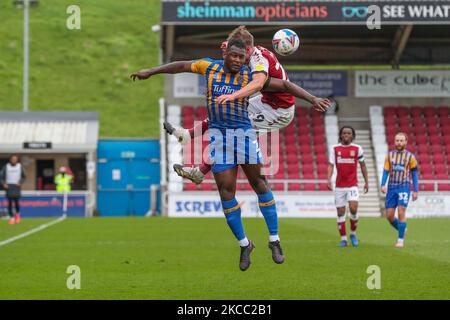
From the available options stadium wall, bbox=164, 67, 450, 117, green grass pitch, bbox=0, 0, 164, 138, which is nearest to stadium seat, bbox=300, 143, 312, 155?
stadium wall, bbox=164, 67, 450, 117

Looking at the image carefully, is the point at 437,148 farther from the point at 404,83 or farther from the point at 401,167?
the point at 401,167

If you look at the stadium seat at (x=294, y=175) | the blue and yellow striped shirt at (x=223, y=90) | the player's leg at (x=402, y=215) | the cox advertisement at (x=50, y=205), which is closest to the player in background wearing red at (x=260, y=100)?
the blue and yellow striped shirt at (x=223, y=90)

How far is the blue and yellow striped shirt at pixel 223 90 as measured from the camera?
32.7 feet

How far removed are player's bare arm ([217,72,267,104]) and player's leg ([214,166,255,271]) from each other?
1.07m

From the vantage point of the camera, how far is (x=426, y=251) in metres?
15.4

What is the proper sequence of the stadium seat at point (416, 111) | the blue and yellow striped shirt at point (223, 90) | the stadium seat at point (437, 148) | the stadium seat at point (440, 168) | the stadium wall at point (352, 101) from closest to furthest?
the blue and yellow striped shirt at point (223, 90), the stadium seat at point (440, 168), the stadium seat at point (437, 148), the stadium seat at point (416, 111), the stadium wall at point (352, 101)

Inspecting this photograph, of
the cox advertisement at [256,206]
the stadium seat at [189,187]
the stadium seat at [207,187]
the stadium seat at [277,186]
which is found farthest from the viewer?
the stadium seat at [277,186]

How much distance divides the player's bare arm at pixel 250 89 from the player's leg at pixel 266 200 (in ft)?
3.25

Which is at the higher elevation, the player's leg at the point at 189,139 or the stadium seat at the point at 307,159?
the stadium seat at the point at 307,159

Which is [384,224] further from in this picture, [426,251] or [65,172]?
[65,172]

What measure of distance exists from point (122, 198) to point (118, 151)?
1899mm

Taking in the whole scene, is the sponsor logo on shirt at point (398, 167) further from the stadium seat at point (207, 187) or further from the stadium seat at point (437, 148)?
the stadium seat at point (437, 148)

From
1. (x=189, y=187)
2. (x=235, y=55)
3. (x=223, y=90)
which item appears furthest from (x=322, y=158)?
(x=235, y=55)

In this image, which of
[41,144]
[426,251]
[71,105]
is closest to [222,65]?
Answer: [426,251]
